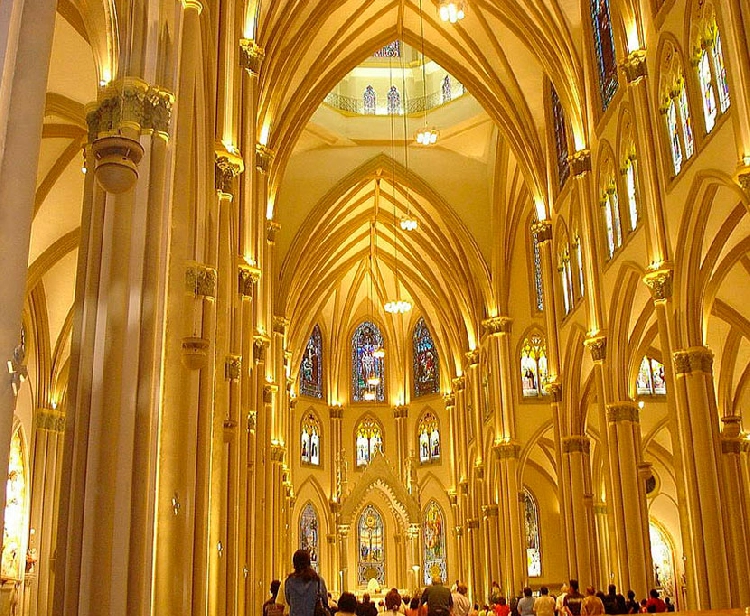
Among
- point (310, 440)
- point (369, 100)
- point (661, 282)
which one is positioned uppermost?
point (369, 100)

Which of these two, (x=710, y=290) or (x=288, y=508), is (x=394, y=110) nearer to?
(x=288, y=508)

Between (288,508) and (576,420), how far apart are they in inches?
694

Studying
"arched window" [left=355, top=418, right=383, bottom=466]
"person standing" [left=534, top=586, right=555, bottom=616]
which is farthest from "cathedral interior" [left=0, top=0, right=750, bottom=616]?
"person standing" [left=534, top=586, right=555, bottom=616]

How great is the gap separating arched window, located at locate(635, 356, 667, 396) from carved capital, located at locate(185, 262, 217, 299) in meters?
21.8

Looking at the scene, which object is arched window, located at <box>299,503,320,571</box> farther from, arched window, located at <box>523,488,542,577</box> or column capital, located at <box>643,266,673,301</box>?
column capital, located at <box>643,266,673,301</box>

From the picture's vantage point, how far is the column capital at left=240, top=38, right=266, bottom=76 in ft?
68.0

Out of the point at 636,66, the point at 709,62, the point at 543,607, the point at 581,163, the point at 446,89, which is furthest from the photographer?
the point at 446,89

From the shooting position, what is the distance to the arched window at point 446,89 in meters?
36.2

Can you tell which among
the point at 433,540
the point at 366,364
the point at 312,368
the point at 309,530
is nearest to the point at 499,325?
the point at 433,540

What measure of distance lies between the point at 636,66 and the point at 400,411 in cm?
2878

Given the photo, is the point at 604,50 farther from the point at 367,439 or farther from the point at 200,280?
the point at 367,439

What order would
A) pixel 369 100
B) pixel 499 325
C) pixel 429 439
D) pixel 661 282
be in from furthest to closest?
pixel 429 439 < pixel 369 100 < pixel 499 325 < pixel 661 282

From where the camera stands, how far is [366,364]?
48250mm

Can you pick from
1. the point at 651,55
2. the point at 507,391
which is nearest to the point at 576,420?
the point at 507,391
